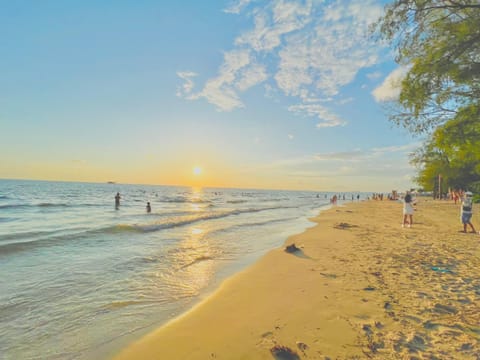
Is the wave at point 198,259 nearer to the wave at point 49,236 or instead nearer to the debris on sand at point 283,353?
the debris on sand at point 283,353

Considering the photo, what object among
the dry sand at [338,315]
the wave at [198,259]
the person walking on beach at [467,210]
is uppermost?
the person walking on beach at [467,210]

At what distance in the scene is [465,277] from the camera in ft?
19.3

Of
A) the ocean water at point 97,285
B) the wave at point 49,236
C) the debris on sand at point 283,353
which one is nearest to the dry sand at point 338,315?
the debris on sand at point 283,353

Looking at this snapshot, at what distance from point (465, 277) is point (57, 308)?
891 centimetres

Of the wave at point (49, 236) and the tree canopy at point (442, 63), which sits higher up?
the tree canopy at point (442, 63)

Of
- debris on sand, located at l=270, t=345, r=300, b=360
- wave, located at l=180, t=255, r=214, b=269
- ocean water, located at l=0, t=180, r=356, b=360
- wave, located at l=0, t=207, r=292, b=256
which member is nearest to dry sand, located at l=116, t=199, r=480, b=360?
debris on sand, located at l=270, t=345, r=300, b=360

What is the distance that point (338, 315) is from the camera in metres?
4.16

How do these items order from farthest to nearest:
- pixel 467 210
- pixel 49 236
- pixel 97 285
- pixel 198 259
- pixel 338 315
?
pixel 49 236, pixel 467 210, pixel 198 259, pixel 97 285, pixel 338 315

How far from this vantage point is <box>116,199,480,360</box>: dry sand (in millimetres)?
3271

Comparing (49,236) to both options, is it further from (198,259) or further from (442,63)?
(442,63)

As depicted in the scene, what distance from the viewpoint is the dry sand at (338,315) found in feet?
10.7

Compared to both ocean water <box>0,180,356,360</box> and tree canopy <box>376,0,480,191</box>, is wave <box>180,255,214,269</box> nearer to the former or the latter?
ocean water <box>0,180,356,360</box>

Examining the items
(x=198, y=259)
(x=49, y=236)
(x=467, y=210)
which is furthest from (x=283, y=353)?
(x=49, y=236)

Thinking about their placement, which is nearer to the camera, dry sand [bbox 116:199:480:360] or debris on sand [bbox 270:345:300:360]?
debris on sand [bbox 270:345:300:360]
